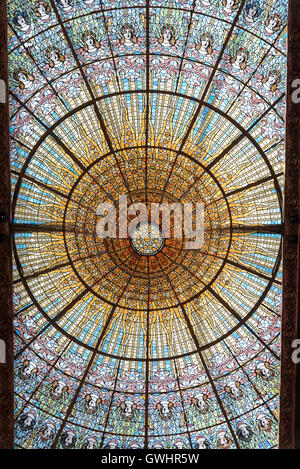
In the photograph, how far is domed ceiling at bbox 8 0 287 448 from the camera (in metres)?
13.1

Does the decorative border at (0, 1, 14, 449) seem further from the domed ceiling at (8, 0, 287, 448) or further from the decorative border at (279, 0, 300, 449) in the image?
the decorative border at (279, 0, 300, 449)

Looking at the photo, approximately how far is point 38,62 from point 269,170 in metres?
6.27

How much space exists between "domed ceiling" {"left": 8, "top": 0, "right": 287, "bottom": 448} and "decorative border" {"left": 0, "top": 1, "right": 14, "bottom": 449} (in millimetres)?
563

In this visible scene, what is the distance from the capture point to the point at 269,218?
14000 millimetres

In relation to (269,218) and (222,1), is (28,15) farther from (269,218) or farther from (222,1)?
(269,218)

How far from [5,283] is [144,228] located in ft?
13.4

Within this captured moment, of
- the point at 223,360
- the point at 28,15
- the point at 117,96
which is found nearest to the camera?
the point at 28,15

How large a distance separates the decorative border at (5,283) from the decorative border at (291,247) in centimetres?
646

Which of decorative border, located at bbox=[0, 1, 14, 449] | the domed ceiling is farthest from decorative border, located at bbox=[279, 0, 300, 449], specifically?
decorative border, located at bbox=[0, 1, 14, 449]

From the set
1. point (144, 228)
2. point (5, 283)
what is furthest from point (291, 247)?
point (5, 283)

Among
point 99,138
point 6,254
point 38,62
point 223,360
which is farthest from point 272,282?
point 38,62

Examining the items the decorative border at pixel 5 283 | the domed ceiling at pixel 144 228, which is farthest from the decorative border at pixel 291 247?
the decorative border at pixel 5 283

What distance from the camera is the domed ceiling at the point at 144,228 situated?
1305 centimetres

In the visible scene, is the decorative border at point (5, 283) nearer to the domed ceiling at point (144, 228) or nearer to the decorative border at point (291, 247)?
the domed ceiling at point (144, 228)
